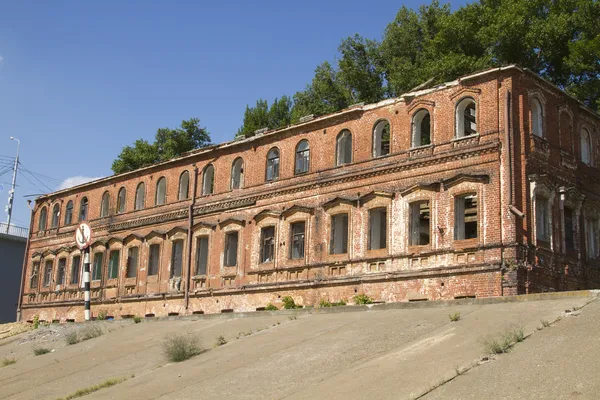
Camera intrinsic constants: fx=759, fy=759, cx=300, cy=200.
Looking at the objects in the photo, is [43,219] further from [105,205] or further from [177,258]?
[177,258]

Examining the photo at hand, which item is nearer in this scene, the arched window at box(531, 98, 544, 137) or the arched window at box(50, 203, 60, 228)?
the arched window at box(531, 98, 544, 137)

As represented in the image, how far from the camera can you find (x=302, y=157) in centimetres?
3177

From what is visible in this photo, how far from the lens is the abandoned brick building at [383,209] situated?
81.8ft

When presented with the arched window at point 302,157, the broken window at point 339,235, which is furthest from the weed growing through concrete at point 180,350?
the arched window at point 302,157

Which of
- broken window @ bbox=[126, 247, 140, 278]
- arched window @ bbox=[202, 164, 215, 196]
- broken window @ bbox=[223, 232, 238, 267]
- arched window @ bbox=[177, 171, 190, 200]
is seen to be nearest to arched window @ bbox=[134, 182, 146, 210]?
broken window @ bbox=[126, 247, 140, 278]

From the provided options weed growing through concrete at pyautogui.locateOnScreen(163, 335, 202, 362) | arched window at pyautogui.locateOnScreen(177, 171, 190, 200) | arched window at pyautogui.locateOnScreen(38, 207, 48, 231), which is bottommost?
weed growing through concrete at pyautogui.locateOnScreen(163, 335, 202, 362)

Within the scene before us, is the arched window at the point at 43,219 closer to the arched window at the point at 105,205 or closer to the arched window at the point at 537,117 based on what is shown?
the arched window at the point at 105,205

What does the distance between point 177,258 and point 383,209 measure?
12.3 m

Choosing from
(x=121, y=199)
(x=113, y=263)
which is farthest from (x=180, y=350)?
(x=121, y=199)

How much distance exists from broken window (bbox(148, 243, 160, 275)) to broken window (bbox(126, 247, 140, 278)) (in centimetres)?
112

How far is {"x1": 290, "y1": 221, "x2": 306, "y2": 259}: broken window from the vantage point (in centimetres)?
3081

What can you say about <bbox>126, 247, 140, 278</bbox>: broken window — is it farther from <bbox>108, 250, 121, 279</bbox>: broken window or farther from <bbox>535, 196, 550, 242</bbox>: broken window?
<bbox>535, 196, 550, 242</bbox>: broken window

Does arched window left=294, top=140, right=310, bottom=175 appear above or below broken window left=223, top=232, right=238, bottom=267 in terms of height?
above

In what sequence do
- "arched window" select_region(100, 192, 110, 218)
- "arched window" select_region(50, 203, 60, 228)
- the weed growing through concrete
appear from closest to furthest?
1. the weed growing through concrete
2. "arched window" select_region(100, 192, 110, 218)
3. "arched window" select_region(50, 203, 60, 228)
